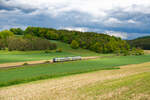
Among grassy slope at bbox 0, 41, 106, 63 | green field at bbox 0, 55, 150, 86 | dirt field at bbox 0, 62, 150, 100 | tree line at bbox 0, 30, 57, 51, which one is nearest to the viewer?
dirt field at bbox 0, 62, 150, 100

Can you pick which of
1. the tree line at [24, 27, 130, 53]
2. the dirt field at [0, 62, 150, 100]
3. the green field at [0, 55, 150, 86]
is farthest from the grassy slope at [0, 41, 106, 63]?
the dirt field at [0, 62, 150, 100]

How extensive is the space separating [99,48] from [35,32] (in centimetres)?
7152

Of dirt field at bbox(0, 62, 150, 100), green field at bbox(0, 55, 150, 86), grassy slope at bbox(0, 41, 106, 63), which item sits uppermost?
dirt field at bbox(0, 62, 150, 100)

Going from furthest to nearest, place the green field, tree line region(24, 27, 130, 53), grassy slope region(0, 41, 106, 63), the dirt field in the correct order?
1. tree line region(24, 27, 130, 53)
2. grassy slope region(0, 41, 106, 63)
3. the green field
4. the dirt field

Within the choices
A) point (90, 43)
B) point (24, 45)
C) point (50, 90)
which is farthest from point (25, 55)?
point (50, 90)

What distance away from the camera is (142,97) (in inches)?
381

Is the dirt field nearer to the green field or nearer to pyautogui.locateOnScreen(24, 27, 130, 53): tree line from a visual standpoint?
the green field

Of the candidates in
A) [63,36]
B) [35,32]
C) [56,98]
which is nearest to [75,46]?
[63,36]

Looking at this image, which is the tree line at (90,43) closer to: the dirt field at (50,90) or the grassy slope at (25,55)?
the grassy slope at (25,55)

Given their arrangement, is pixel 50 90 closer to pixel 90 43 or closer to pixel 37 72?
pixel 37 72

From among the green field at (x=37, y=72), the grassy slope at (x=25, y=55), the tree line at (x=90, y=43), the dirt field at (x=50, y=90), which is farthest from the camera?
the tree line at (x=90, y=43)

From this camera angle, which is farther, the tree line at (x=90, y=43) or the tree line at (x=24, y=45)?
the tree line at (x=90, y=43)

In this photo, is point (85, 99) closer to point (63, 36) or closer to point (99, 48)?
point (99, 48)

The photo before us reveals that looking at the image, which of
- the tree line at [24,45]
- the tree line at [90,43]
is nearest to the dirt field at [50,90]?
the tree line at [24,45]
